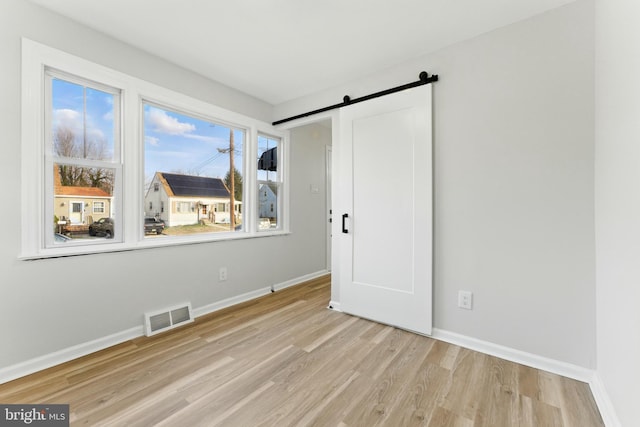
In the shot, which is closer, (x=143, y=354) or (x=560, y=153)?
(x=560, y=153)

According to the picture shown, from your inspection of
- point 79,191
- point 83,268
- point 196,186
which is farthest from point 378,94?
point 83,268

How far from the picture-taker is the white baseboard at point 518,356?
176cm

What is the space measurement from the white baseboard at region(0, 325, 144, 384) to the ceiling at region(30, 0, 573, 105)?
2.40m

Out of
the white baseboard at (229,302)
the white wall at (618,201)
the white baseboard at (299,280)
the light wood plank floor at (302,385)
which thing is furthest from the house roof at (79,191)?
the white wall at (618,201)

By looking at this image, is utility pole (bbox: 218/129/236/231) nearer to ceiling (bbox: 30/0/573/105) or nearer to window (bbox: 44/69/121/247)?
ceiling (bbox: 30/0/573/105)

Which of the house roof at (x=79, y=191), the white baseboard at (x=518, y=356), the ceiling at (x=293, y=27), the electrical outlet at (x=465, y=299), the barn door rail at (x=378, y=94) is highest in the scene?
the ceiling at (x=293, y=27)

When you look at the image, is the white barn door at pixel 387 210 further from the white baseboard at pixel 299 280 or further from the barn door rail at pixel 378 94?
the white baseboard at pixel 299 280

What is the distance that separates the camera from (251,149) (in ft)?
11.1

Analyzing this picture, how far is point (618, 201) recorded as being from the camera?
137 centimetres

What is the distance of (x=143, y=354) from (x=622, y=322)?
9.61 feet

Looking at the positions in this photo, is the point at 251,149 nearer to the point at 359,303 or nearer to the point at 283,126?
the point at 283,126

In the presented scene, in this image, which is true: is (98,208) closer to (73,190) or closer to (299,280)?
(73,190)

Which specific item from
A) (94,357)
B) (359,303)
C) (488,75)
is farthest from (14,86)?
(488,75)

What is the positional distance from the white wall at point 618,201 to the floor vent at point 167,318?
9.86 ft
